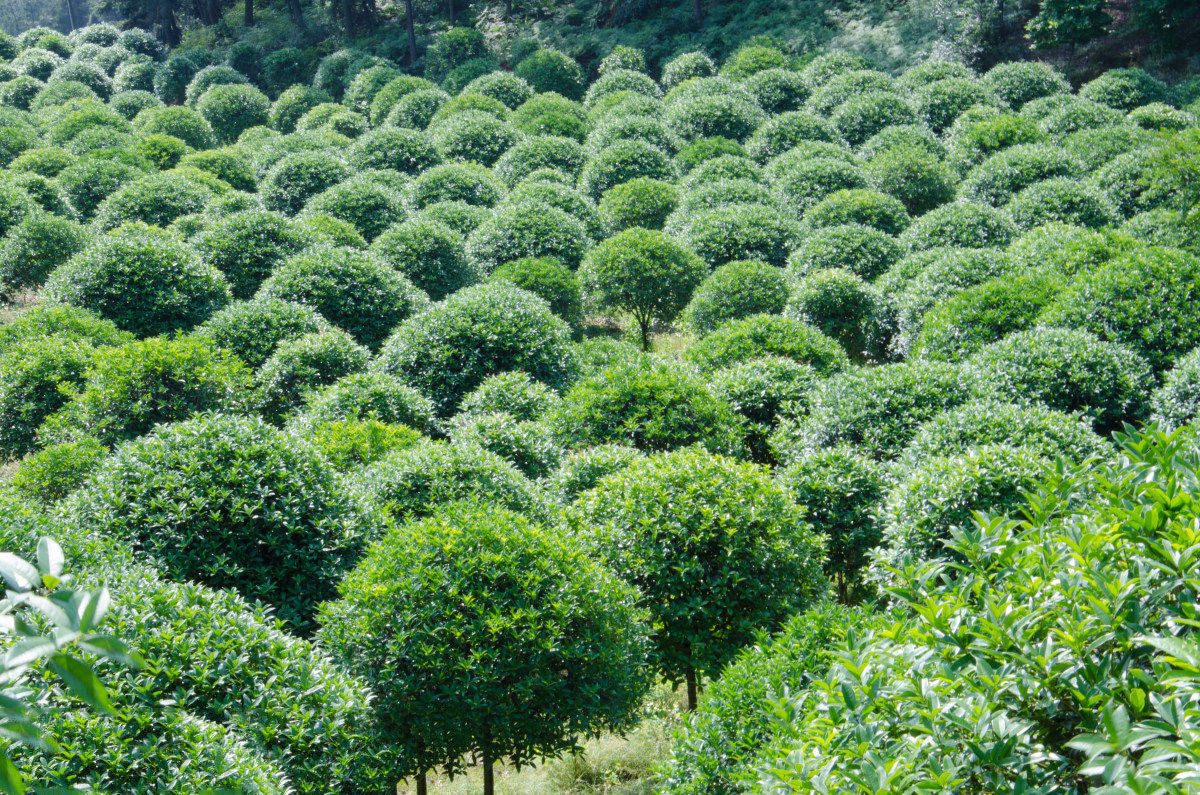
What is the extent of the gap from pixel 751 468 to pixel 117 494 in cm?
617

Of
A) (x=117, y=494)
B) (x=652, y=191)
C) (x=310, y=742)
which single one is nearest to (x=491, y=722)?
(x=310, y=742)

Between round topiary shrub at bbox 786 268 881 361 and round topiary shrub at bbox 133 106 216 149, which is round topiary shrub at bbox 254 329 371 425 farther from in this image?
round topiary shrub at bbox 133 106 216 149

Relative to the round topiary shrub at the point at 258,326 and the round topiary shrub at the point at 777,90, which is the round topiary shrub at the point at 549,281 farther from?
the round topiary shrub at the point at 777,90

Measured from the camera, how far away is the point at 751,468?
834cm

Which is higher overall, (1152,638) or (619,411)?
(1152,638)

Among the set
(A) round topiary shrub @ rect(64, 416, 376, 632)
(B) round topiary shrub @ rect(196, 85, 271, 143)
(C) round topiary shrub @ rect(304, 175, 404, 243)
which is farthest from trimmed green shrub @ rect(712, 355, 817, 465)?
(B) round topiary shrub @ rect(196, 85, 271, 143)

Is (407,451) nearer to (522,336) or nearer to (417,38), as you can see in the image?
(522,336)

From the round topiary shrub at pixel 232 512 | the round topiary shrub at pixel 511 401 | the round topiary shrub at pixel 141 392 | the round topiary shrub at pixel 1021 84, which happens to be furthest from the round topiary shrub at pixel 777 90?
the round topiary shrub at pixel 232 512

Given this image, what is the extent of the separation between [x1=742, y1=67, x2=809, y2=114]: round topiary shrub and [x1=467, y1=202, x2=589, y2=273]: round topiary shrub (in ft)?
39.5

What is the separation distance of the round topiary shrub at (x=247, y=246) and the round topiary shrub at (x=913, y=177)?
13.4m

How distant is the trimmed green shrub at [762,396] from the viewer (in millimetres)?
11609

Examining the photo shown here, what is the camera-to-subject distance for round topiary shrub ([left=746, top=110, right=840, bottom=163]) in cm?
2264

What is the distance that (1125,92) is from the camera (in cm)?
2345

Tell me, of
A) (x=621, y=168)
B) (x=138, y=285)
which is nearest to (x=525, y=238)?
(x=621, y=168)
